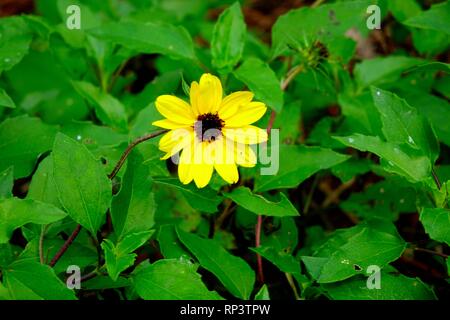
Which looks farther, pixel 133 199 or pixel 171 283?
pixel 133 199

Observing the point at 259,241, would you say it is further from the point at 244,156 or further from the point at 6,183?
the point at 6,183

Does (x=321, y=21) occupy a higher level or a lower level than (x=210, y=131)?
higher

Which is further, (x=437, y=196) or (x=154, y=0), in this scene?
(x=154, y=0)

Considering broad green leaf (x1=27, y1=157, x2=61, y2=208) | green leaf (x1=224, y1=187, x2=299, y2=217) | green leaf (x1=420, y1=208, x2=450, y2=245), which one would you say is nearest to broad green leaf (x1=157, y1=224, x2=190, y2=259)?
green leaf (x1=224, y1=187, x2=299, y2=217)

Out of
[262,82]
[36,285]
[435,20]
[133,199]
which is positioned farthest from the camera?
[435,20]

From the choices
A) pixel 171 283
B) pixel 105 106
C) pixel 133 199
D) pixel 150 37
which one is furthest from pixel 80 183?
pixel 150 37

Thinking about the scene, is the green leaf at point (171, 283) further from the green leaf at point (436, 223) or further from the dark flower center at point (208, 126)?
the green leaf at point (436, 223)

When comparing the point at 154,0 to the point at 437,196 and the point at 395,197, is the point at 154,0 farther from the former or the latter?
the point at 437,196

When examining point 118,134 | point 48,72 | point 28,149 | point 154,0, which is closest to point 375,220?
point 118,134

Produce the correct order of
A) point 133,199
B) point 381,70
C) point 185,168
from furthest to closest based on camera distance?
point 381,70 < point 133,199 < point 185,168
